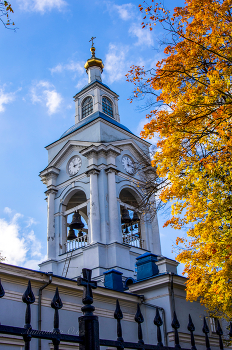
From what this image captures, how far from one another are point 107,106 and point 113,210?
8.13 m

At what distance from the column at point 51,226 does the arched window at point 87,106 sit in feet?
18.3

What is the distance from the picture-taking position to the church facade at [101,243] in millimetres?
10751

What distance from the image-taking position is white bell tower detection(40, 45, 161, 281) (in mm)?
Answer: 17656

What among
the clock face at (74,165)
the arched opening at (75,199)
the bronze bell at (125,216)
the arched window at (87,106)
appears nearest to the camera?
the bronze bell at (125,216)

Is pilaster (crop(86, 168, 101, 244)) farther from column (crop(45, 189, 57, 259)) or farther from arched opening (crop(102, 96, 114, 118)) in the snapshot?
arched opening (crop(102, 96, 114, 118))

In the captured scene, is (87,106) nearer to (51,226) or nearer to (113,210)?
(51,226)

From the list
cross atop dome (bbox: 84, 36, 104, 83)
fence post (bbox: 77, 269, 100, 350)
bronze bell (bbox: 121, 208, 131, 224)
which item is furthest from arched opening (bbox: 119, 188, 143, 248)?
fence post (bbox: 77, 269, 100, 350)

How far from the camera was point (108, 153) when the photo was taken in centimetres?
1947

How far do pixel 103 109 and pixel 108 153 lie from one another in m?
4.85

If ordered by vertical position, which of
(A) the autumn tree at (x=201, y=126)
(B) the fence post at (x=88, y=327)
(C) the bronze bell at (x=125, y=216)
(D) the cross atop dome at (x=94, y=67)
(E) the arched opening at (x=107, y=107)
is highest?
(D) the cross atop dome at (x=94, y=67)

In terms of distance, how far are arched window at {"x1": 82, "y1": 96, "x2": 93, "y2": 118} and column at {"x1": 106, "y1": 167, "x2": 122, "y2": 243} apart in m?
5.74

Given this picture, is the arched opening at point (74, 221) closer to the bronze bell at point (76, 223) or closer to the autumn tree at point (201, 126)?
the bronze bell at point (76, 223)

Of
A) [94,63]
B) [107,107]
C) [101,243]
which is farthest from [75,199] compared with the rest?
[94,63]

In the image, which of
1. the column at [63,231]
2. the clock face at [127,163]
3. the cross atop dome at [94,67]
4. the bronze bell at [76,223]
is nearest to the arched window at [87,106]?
the cross atop dome at [94,67]
